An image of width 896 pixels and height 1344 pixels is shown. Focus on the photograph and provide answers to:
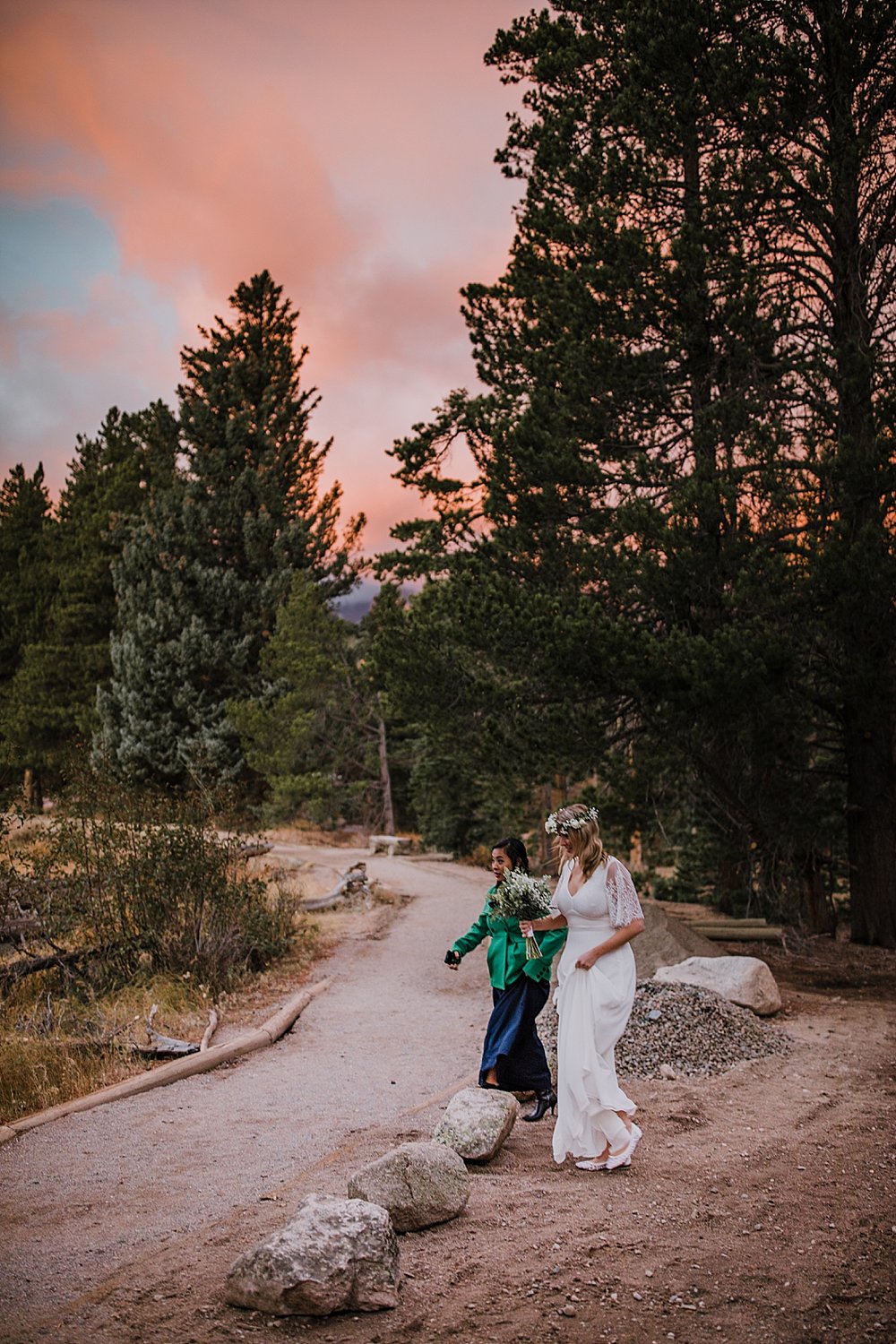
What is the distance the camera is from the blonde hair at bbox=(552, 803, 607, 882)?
206 inches

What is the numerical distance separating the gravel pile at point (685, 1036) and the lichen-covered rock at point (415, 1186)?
283 centimetres

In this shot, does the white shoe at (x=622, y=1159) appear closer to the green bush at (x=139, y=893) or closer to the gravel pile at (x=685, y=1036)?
the gravel pile at (x=685, y=1036)

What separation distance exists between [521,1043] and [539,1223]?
1.90m

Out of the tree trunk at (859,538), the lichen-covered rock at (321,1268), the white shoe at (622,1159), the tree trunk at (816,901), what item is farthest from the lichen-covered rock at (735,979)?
the tree trunk at (816,901)

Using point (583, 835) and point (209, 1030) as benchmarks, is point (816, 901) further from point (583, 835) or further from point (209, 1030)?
point (583, 835)

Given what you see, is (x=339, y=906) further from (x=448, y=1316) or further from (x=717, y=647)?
(x=448, y=1316)

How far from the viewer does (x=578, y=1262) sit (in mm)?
3842

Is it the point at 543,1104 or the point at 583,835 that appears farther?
the point at 543,1104

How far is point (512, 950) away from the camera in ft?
20.2

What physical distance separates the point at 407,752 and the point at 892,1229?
88.7 ft

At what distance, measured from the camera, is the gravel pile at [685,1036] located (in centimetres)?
702

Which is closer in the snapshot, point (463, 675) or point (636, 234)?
point (636, 234)

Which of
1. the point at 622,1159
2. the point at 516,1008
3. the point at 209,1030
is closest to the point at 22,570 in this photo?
the point at 209,1030

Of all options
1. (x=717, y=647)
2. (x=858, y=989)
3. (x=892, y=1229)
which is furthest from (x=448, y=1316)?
(x=858, y=989)
